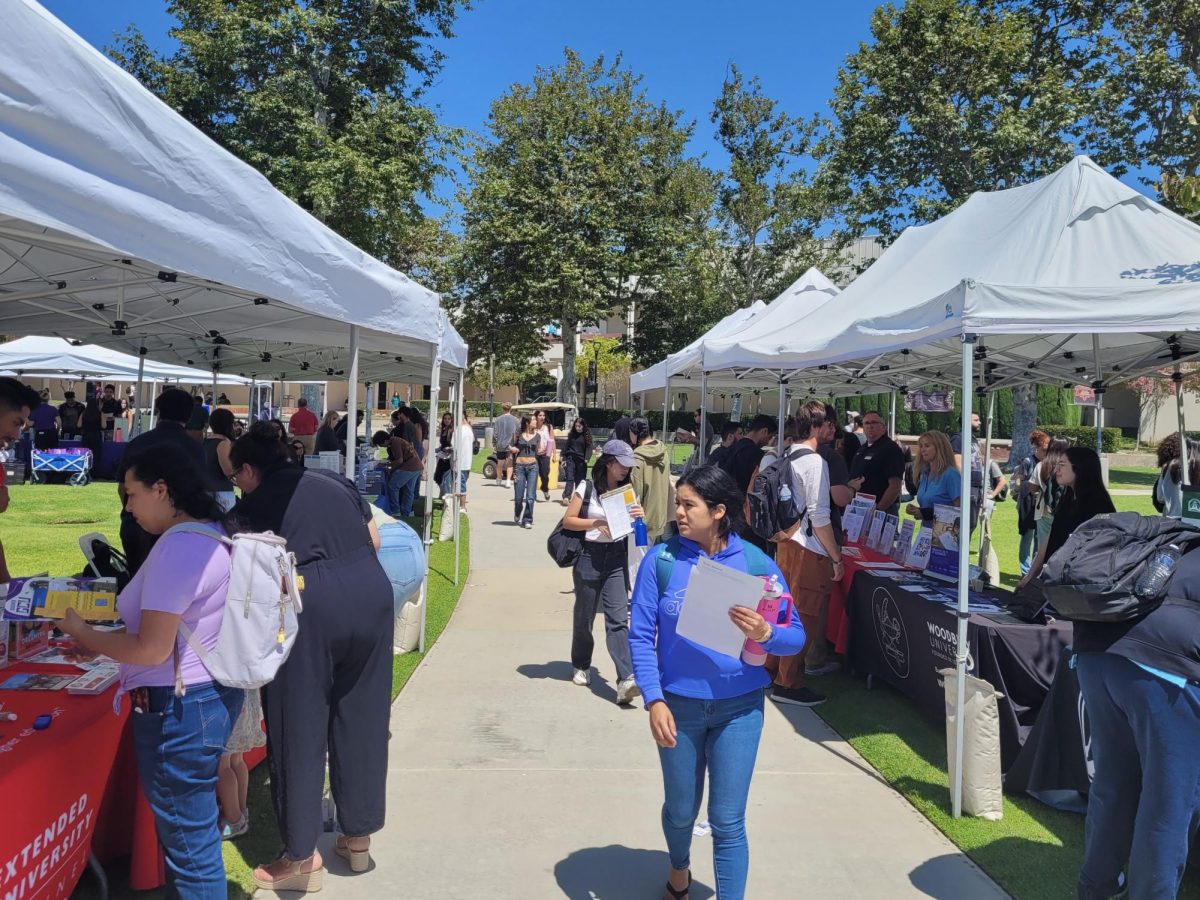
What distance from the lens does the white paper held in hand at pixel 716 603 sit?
2752 millimetres

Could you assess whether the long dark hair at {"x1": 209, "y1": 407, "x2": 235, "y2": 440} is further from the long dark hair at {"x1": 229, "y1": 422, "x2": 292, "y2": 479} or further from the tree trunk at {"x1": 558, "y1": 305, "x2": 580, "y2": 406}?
the tree trunk at {"x1": 558, "y1": 305, "x2": 580, "y2": 406}

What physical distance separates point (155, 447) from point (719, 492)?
71.1 inches

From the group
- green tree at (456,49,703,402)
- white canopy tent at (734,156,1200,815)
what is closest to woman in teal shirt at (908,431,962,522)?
white canopy tent at (734,156,1200,815)

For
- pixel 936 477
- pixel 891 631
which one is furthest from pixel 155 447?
pixel 936 477

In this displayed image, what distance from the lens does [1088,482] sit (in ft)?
16.5

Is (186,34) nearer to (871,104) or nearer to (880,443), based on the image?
(871,104)

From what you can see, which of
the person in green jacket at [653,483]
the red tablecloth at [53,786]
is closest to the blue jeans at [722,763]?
the red tablecloth at [53,786]

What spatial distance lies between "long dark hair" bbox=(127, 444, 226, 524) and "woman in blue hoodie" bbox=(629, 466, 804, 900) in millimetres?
1448

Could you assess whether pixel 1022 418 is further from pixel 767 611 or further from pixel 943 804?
pixel 767 611

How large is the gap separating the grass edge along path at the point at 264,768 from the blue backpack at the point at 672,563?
5.83 feet

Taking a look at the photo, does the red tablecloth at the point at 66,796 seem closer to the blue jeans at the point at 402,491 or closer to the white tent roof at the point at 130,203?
the white tent roof at the point at 130,203

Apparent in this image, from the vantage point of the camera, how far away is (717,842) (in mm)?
2879

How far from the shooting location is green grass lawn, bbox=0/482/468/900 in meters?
3.56

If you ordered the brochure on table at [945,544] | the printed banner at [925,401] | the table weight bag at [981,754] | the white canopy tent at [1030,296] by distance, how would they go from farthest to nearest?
the printed banner at [925,401], the brochure on table at [945,544], the white canopy tent at [1030,296], the table weight bag at [981,754]
